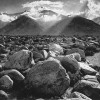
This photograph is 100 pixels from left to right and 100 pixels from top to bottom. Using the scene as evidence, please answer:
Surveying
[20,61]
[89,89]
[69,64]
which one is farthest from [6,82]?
[89,89]

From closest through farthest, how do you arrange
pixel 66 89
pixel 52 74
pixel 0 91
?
pixel 0 91
pixel 52 74
pixel 66 89

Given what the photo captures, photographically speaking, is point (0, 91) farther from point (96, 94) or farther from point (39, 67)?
point (96, 94)

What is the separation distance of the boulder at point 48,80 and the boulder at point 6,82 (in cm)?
65

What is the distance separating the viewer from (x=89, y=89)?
26.5ft

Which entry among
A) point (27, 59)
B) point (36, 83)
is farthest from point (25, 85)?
point (27, 59)

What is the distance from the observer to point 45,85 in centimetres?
797

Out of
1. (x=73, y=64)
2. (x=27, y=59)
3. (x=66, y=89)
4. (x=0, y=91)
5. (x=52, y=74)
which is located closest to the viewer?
(x=0, y=91)

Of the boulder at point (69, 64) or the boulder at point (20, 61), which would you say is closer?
the boulder at point (69, 64)

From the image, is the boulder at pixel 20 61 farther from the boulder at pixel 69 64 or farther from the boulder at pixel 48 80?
the boulder at pixel 48 80

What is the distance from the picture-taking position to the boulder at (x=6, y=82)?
8.29 metres

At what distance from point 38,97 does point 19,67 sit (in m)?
2.57

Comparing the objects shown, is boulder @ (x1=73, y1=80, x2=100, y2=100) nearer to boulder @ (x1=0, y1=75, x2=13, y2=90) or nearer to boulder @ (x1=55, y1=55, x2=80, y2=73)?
boulder @ (x1=55, y1=55, x2=80, y2=73)

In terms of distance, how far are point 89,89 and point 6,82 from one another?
10.2 ft

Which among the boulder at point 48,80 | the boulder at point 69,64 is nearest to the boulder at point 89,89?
the boulder at point 48,80
